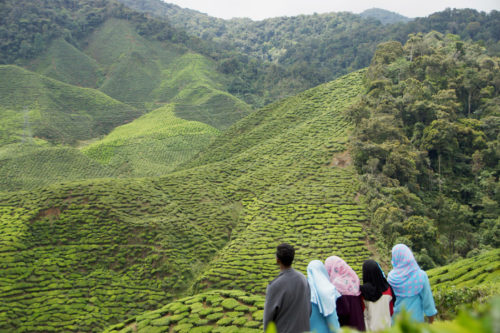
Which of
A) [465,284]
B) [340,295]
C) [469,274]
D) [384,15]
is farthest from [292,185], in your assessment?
[384,15]

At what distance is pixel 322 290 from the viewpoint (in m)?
4.29

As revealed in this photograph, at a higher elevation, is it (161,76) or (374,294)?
(161,76)

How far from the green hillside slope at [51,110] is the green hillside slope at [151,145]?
12.0 ft

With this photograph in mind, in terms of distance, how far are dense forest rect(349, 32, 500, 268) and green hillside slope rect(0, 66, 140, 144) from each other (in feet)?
111

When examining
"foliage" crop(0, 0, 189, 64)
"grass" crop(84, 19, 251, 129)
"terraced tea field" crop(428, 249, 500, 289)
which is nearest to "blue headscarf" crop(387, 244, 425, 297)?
"terraced tea field" crop(428, 249, 500, 289)

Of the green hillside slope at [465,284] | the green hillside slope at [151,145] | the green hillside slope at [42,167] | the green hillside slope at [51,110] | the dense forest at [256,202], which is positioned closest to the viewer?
the green hillside slope at [465,284]

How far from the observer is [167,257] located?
54.4 ft

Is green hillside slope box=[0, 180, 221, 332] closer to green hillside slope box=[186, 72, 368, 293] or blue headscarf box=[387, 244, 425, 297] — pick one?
green hillside slope box=[186, 72, 368, 293]

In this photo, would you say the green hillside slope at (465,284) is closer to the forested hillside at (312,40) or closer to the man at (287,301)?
the man at (287,301)

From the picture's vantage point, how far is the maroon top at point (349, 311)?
4.38m

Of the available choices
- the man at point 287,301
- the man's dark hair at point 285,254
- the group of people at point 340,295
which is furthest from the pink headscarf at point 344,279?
the man's dark hair at point 285,254

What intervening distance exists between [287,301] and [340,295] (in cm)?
64

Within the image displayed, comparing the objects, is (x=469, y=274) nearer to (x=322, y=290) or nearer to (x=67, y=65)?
(x=322, y=290)

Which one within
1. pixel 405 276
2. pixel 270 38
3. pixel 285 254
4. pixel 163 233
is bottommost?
pixel 163 233
